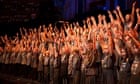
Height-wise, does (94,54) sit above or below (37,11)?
below

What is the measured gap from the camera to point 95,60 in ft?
23.3

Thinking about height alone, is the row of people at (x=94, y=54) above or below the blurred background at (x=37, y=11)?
below

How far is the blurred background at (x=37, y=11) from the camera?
15351mm

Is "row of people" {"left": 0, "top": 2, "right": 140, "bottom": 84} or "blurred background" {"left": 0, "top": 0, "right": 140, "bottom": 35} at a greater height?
"blurred background" {"left": 0, "top": 0, "right": 140, "bottom": 35}

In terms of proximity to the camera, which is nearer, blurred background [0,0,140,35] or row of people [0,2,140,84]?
row of people [0,2,140,84]

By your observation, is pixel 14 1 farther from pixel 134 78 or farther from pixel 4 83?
pixel 134 78

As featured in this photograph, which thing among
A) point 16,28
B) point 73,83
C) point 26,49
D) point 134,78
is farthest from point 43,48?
point 16,28

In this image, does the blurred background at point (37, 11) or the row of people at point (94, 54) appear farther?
the blurred background at point (37, 11)

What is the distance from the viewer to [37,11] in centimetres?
1778

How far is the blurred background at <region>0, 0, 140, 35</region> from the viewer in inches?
604

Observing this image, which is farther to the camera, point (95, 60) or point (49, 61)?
point (49, 61)

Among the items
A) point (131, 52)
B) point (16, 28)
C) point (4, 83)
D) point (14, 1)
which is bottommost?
point (4, 83)

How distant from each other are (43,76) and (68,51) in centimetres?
192

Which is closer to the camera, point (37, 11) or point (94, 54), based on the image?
point (94, 54)
